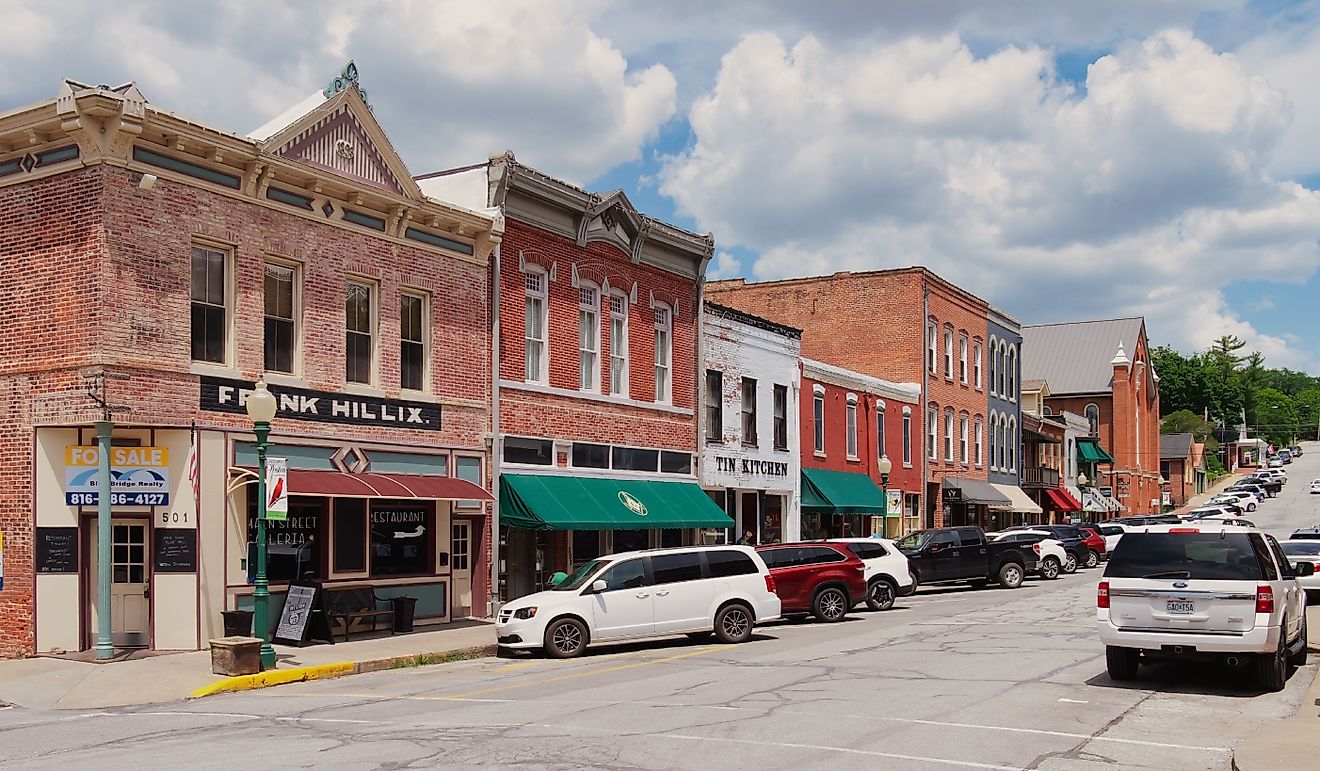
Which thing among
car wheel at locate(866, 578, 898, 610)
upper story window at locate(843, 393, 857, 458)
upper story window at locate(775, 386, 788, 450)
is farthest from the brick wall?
upper story window at locate(843, 393, 857, 458)

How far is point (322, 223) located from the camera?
21984 millimetres

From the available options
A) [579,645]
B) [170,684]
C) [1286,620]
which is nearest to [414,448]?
[579,645]

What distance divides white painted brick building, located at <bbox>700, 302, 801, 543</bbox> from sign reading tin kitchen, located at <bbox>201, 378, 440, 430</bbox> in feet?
35.2

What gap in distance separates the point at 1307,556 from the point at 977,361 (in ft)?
84.2

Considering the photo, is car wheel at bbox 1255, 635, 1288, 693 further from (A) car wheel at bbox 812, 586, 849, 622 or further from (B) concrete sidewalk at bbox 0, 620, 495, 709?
(B) concrete sidewalk at bbox 0, 620, 495, 709

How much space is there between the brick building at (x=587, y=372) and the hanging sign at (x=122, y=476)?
7774 millimetres

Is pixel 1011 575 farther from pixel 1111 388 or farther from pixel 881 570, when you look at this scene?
pixel 1111 388

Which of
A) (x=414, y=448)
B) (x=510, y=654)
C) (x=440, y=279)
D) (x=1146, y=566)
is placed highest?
(x=440, y=279)

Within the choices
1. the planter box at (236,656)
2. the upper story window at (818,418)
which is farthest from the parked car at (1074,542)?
the planter box at (236,656)

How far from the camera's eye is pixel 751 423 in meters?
35.6

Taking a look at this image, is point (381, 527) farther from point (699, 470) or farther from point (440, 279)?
point (699, 470)

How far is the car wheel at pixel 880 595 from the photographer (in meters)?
28.2

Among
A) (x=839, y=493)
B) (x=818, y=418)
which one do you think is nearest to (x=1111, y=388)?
(x=839, y=493)

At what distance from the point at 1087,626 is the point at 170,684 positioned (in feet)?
50.2
